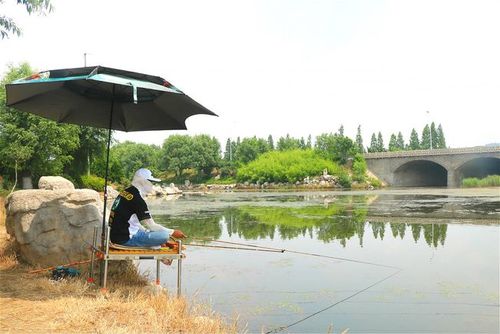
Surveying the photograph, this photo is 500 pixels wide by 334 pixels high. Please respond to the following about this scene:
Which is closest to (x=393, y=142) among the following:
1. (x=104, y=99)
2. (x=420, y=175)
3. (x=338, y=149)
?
(x=420, y=175)

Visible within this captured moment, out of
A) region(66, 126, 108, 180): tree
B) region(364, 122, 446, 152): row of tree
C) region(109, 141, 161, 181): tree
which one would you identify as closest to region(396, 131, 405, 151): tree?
region(364, 122, 446, 152): row of tree

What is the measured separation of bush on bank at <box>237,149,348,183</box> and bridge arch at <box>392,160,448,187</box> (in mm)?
7834

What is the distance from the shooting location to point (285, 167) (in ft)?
233

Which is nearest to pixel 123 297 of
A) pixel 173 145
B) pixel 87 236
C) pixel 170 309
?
pixel 170 309

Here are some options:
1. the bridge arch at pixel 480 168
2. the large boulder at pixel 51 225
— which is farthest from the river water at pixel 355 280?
the bridge arch at pixel 480 168

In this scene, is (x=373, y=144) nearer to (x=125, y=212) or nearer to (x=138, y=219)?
(x=138, y=219)

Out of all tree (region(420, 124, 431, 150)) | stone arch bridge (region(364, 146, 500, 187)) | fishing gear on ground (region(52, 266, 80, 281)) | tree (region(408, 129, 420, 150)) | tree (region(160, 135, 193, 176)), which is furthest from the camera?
tree (region(408, 129, 420, 150))

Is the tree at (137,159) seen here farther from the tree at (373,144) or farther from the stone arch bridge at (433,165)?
the tree at (373,144)

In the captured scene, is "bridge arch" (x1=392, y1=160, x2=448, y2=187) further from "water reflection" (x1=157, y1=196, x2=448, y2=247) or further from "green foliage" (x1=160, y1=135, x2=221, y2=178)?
"water reflection" (x1=157, y1=196, x2=448, y2=247)

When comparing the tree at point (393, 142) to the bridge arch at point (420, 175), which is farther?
the tree at point (393, 142)

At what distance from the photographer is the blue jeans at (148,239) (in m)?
5.04

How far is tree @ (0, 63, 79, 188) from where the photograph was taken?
80.4ft

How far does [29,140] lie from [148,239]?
902 inches

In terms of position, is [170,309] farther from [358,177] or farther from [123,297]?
[358,177]
